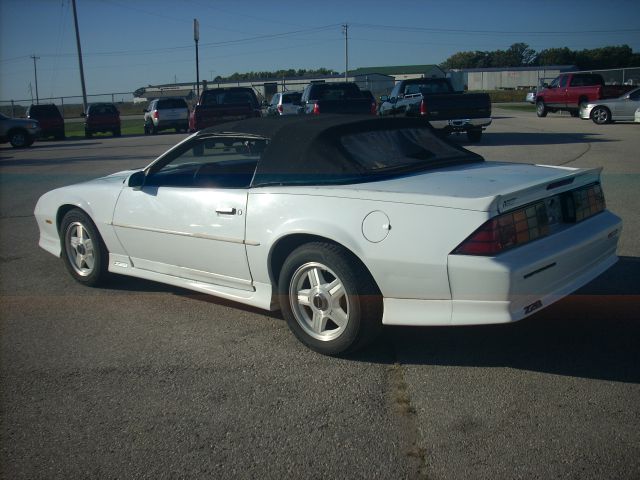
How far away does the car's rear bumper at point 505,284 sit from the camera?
3.32 meters

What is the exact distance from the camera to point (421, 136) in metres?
4.87

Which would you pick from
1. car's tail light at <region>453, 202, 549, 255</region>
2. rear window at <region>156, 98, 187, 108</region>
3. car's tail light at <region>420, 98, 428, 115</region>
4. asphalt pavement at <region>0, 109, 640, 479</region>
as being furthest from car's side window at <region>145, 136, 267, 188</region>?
rear window at <region>156, 98, 187, 108</region>

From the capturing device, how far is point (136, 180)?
498 cm

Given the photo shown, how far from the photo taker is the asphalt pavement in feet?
9.32

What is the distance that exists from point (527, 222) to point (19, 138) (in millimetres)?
24482

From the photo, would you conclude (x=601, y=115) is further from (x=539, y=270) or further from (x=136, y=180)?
(x=539, y=270)

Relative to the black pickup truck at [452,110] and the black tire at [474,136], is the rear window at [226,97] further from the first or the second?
the black tire at [474,136]

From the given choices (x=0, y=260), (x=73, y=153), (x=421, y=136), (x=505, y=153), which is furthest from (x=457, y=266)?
(x=73, y=153)

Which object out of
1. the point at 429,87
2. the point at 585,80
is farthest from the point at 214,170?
the point at 585,80

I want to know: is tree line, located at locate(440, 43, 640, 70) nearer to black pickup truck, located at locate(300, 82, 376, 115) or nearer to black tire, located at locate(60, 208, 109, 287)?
black pickup truck, located at locate(300, 82, 376, 115)

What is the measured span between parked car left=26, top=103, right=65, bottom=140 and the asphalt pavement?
84.1ft

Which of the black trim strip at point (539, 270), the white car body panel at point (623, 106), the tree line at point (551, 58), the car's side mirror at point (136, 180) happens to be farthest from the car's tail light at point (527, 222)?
the tree line at point (551, 58)

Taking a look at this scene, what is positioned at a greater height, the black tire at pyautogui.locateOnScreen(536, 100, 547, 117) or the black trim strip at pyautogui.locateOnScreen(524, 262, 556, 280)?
the black tire at pyautogui.locateOnScreen(536, 100, 547, 117)

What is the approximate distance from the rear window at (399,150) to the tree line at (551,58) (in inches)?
2233
